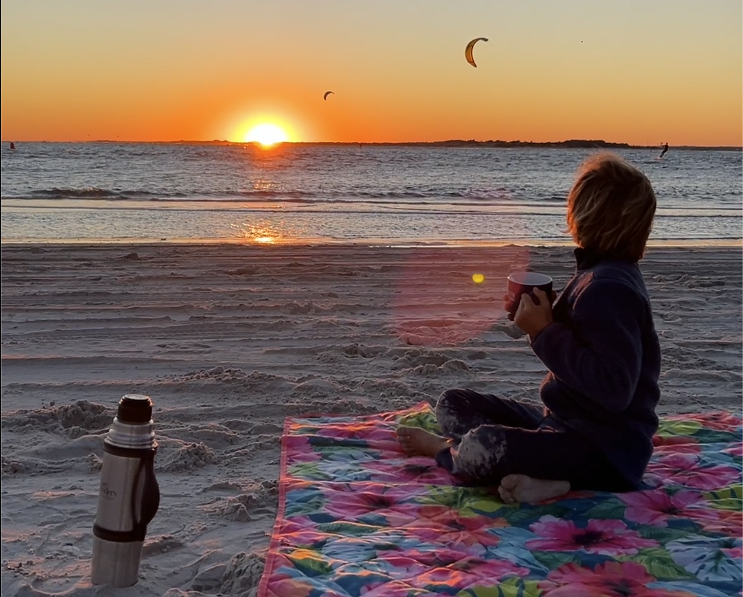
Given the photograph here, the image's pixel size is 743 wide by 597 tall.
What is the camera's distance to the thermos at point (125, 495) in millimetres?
2389

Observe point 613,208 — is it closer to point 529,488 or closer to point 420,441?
point 529,488

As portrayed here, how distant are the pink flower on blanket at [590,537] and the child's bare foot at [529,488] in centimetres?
11

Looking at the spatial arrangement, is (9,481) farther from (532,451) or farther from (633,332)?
(633,332)

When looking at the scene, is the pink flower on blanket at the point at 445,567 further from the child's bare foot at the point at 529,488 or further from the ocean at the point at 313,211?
the ocean at the point at 313,211

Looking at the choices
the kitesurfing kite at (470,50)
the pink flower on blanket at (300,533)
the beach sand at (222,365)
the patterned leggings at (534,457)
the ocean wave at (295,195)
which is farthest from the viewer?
the ocean wave at (295,195)

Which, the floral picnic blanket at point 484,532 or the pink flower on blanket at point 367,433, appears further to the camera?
the pink flower on blanket at point 367,433

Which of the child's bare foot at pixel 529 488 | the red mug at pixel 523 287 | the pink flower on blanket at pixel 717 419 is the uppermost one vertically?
the red mug at pixel 523 287

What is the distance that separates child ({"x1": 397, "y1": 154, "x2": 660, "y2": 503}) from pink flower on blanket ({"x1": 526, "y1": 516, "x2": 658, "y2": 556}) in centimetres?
18

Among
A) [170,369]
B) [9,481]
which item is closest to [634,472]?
[9,481]

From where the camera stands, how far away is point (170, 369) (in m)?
4.91

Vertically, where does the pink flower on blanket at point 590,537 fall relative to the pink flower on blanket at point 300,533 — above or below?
above

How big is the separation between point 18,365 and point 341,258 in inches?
210

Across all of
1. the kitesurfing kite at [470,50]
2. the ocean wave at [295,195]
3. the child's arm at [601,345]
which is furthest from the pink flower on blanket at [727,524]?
the ocean wave at [295,195]

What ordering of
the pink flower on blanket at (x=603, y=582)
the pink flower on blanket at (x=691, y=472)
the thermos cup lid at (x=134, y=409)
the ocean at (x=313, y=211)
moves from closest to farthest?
the thermos cup lid at (x=134, y=409) → the pink flower on blanket at (x=603, y=582) → the pink flower on blanket at (x=691, y=472) → the ocean at (x=313, y=211)
